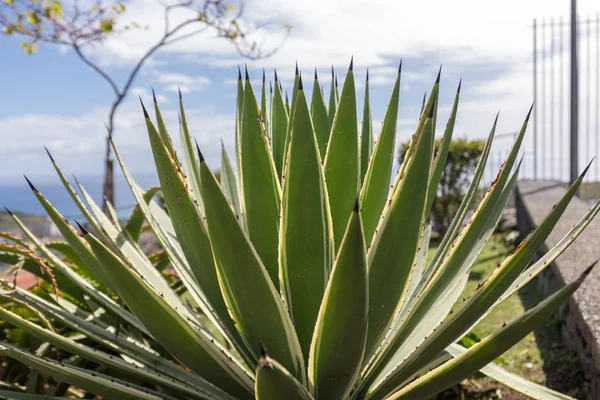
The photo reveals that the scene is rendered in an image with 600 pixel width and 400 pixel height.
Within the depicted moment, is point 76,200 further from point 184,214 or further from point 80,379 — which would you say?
point 80,379

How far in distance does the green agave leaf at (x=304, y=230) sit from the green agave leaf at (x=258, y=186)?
→ 0.43 ft

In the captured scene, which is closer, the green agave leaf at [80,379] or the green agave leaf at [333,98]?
the green agave leaf at [80,379]

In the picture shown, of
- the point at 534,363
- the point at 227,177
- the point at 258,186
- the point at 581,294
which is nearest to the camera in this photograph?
the point at 258,186

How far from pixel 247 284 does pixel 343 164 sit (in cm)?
54

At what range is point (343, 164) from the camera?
1.63 metres

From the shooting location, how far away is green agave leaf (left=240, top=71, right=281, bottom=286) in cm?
147

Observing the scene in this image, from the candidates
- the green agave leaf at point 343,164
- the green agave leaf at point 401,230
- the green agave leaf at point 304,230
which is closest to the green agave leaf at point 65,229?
the green agave leaf at point 304,230

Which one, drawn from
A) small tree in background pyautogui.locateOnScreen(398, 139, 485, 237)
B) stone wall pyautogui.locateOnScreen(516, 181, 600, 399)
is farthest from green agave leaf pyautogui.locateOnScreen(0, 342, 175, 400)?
small tree in background pyautogui.locateOnScreen(398, 139, 485, 237)

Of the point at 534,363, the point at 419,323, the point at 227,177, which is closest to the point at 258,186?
the point at 419,323

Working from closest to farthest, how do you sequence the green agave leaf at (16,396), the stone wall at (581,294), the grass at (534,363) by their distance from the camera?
the green agave leaf at (16,396), the stone wall at (581,294), the grass at (534,363)

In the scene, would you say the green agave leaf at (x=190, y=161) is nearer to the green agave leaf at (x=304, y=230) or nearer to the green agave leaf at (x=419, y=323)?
the green agave leaf at (x=304, y=230)

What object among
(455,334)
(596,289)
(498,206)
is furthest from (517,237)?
(455,334)

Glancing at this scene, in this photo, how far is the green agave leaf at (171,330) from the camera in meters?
1.24

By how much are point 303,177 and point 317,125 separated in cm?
71
